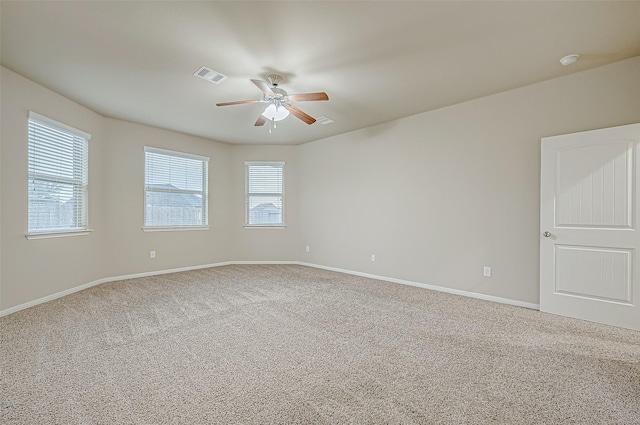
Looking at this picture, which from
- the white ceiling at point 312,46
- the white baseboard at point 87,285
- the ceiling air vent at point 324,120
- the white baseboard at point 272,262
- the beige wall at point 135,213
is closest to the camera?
the white ceiling at point 312,46

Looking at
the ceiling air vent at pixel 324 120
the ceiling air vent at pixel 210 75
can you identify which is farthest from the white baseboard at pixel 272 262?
the ceiling air vent at pixel 210 75

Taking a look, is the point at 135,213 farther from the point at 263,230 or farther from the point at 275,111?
the point at 275,111

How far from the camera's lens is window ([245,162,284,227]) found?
6.43 meters

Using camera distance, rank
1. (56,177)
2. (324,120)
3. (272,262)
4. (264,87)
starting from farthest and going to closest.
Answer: (272,262)
(324,120)
(56,177)
(264,87)

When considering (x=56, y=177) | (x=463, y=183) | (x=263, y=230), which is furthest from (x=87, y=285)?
(x=463, y=183)

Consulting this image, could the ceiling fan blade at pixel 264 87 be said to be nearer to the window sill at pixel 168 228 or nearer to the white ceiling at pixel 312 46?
the white ceiling at pixel 312 46

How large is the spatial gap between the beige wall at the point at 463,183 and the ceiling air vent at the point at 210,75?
9.07 feet

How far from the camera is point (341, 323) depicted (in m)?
2.97

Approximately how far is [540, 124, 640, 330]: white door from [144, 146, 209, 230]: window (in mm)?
5660

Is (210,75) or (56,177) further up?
(210,75)

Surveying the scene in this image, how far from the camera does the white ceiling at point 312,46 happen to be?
2.18 meters

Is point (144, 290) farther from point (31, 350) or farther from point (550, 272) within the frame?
point (550, 272)

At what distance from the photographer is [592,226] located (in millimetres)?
3035

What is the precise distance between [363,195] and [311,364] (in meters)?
3.53
